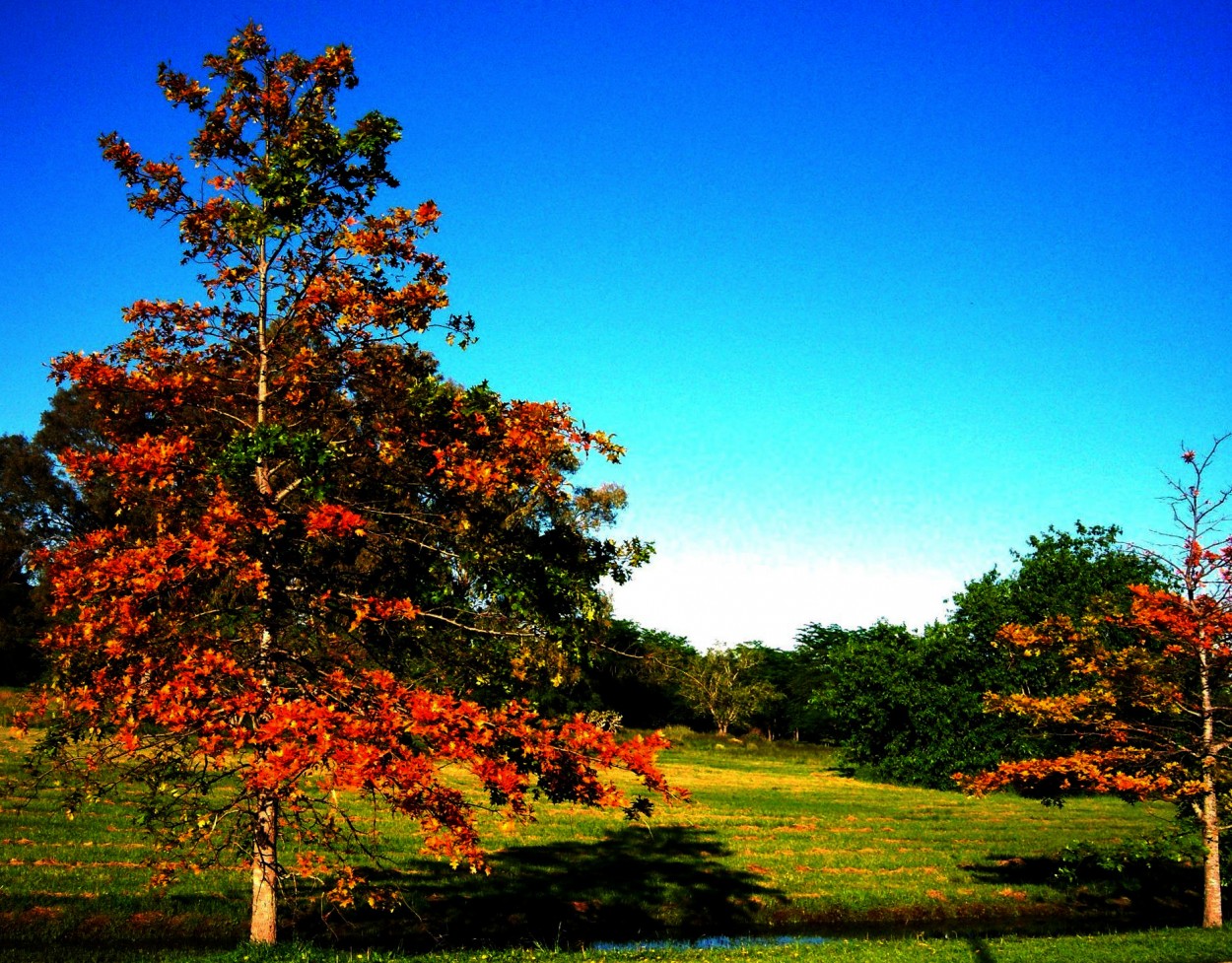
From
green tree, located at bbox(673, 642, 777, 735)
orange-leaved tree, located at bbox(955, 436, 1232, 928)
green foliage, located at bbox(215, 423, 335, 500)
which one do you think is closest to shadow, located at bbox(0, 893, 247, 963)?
green foliage, located at bbox(215, 423, 335, 500)

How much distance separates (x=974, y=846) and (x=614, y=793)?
92.4ft

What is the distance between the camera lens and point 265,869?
40.8 ft

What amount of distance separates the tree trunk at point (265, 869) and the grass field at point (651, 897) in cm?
59

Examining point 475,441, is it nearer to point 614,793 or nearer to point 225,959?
point 614,793

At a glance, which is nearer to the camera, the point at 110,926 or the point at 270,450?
the point at 270,450

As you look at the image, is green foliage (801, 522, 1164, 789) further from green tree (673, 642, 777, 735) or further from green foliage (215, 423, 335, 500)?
Result: green foliage (215, 423, 335, 500)

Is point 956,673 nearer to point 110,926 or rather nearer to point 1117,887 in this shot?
point 1117,887

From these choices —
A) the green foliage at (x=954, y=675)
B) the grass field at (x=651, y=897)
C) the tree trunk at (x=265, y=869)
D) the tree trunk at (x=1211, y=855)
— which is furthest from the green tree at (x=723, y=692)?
the tree trunk at (x=265, y=869)

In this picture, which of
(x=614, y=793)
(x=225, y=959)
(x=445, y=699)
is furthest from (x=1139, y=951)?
(x=225, y=959)

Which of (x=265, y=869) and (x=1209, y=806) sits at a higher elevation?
(x=265, y=869)

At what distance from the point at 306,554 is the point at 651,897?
1661 cm

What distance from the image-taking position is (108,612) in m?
10.0

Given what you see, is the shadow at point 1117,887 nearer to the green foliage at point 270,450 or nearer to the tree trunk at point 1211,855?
the tree trunk at point 1211,855

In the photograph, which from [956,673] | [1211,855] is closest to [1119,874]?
[1211,855]
